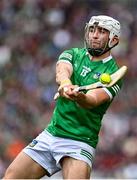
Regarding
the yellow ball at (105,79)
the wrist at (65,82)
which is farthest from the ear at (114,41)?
the wrist at (65,82)

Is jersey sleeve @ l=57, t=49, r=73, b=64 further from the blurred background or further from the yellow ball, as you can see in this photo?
the blurred background

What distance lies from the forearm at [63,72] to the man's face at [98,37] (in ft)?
0.77

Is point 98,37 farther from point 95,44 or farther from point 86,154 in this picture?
point 86,154

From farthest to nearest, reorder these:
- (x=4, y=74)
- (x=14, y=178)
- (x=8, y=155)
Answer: (x=4, y=74) < (x=8, y=155) < (x=14, y=178)

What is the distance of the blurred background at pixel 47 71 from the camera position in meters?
9.49

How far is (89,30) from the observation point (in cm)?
570

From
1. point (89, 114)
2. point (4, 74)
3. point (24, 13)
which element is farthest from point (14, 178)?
point (24, 13)

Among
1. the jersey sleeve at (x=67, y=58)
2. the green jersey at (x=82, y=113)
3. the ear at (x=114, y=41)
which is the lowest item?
the green jersey at (x=82, y=113)

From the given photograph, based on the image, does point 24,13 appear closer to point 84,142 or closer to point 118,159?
point 118,159

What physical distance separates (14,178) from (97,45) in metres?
1.14

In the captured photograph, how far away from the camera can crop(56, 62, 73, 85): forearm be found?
17.6 ft

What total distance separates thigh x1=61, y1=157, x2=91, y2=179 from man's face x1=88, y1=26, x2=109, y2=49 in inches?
33.5

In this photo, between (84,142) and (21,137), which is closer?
(84,142)

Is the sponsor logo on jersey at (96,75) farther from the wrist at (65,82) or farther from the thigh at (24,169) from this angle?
the thigh at (24,169)
